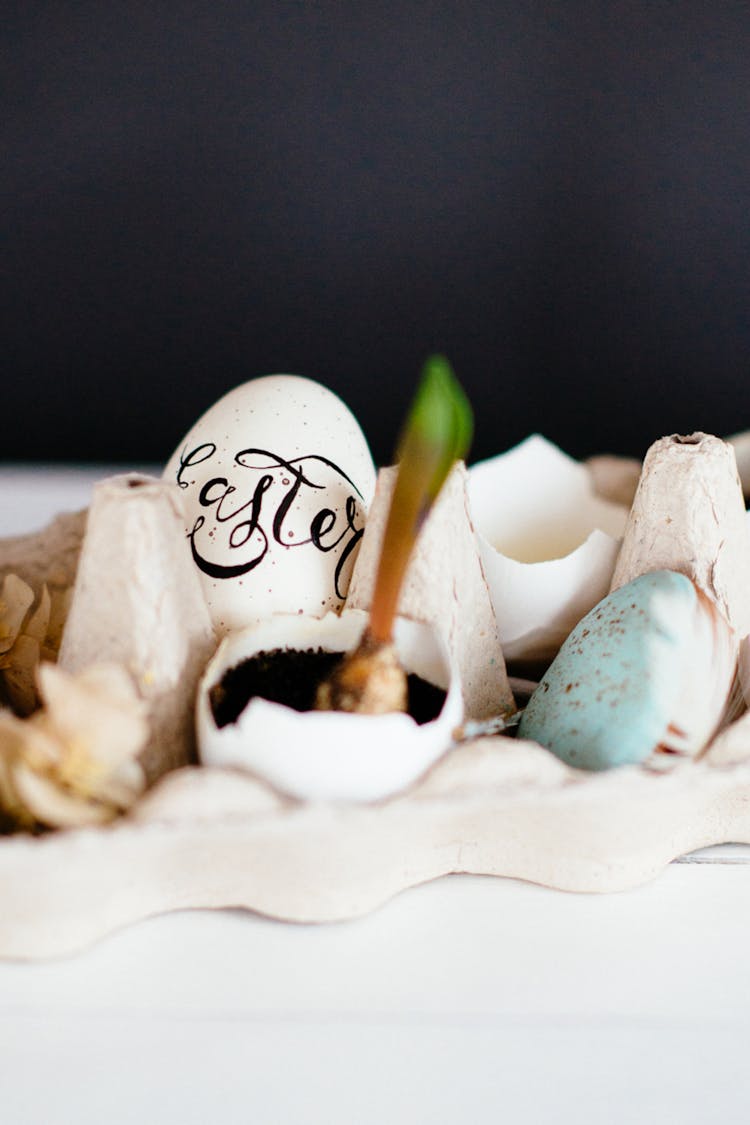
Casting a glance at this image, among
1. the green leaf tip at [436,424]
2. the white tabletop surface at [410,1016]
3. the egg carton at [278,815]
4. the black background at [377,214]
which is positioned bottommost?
the white tabletop surface at [410,1016]

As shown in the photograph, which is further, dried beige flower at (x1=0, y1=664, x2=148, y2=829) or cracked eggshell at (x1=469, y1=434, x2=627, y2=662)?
cracked eggshell at (x1=469, y1=434, x2=627, y2=662)

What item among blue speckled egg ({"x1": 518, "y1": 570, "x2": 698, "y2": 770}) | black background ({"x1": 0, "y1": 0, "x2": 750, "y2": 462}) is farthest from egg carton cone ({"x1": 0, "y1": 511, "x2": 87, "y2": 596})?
black background ({"x1": 0, "y1": 0, "x2": 750, "y2": 462})

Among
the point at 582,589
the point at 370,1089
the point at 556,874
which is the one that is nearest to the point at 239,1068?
the point at 370,1089

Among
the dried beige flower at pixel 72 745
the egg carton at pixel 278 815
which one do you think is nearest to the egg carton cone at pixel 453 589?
the egg carton at pixel 278 815

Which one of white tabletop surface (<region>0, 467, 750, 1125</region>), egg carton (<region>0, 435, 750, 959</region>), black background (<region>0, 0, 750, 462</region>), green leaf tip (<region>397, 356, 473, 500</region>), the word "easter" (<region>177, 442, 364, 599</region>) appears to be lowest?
white tabletop surface (<region>0, 467, 750, 1125</region>)

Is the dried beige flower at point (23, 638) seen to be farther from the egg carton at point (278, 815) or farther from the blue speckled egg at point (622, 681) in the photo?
the blue speckled egg at point (622, 681)

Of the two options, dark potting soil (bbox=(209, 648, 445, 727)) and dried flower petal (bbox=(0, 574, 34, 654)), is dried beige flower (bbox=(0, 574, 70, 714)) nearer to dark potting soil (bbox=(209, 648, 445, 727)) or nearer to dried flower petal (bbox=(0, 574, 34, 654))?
dried flower petal (bbox=(0, 574, 34, 654))

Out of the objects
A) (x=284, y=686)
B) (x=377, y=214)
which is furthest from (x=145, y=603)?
(x=377, y=214)
